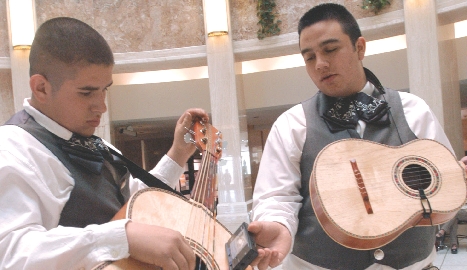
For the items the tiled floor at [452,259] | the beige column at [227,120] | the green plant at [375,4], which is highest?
the green plant at [375,4]

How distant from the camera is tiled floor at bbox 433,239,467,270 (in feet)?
17.8

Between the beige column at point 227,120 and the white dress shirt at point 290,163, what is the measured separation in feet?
22.1

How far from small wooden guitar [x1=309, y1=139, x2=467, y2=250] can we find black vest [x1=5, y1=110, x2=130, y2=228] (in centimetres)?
74

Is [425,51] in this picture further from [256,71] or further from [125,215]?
[125,215]

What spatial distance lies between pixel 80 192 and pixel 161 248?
441mm

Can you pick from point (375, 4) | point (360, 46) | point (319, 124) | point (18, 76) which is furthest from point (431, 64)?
point (18, 76)

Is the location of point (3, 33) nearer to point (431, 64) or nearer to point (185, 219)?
point (431, 64)

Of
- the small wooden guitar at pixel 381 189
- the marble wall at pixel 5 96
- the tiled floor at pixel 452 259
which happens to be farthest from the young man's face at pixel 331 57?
the marble wall at pixel 5 96

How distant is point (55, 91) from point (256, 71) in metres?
8.72

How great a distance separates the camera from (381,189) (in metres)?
1.55

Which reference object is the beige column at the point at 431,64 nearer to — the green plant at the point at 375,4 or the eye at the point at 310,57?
the green plant at the point at 375,4

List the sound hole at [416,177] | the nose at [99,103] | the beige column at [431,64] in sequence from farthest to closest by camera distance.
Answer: the beige column at [431,64]
the sound hole at [416,177]
the nose at [99,103]

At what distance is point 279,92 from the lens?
9.68 metres

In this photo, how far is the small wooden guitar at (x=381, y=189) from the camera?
1.44 meters
